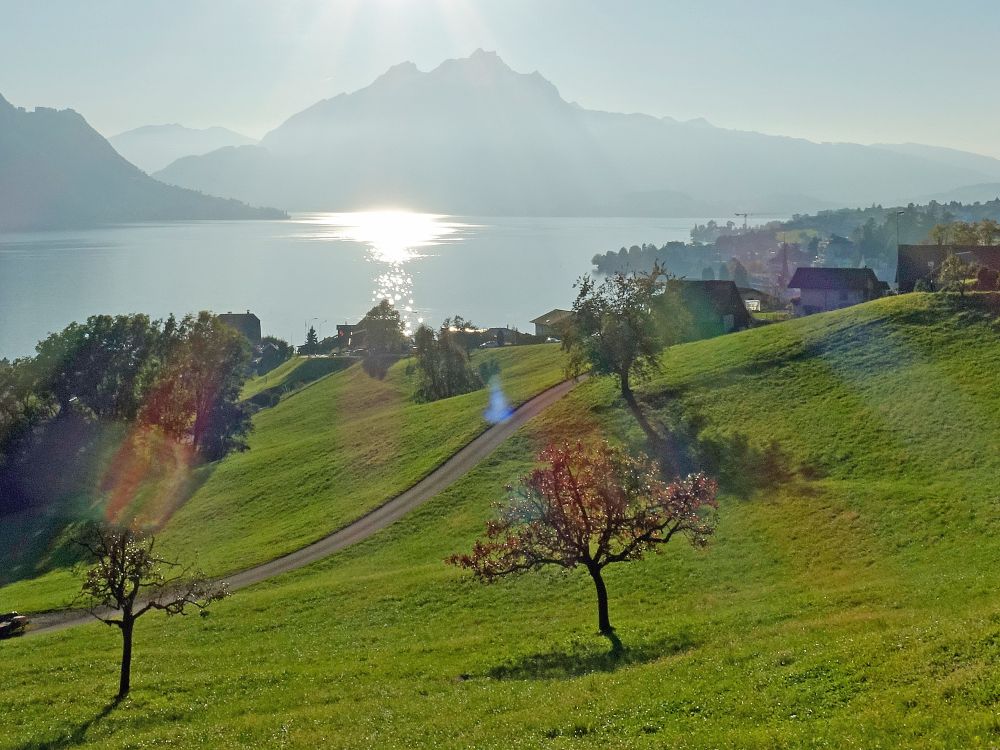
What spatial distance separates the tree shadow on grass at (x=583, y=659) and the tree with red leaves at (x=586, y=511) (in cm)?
181

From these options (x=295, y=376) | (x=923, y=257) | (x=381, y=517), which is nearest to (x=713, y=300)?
(x=923, y=257)

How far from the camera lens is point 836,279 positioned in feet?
373

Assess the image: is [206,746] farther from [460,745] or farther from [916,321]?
[916,321]

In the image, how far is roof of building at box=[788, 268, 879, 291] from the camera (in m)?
111

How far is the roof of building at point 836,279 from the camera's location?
11100 centimetres

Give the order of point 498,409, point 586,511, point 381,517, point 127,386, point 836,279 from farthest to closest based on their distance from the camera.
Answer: point 836,279 → point 127,386 → point 498,409 → point 381,517 → point 586,511

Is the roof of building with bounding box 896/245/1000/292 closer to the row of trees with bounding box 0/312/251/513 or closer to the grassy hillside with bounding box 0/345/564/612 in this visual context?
the grassy hillside with bounding box 0/345/564/612

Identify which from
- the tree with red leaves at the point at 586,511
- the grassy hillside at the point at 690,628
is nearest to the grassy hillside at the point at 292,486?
the grassy hillside at the point at 690,628

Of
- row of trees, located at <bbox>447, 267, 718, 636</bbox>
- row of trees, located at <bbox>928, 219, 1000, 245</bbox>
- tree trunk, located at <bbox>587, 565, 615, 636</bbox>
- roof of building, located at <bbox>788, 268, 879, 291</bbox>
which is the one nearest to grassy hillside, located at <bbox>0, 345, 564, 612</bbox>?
row of trees, located at <bbox>447, 267, 718, 636</bbox>

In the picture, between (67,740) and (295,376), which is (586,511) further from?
(295,376)

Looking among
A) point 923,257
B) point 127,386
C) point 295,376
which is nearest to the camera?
point 127,386

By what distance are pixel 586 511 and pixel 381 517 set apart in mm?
24670

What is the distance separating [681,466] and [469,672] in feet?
90.0

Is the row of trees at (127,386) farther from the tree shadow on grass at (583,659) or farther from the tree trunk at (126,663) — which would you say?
the tree shadow on grass at (583,659)
